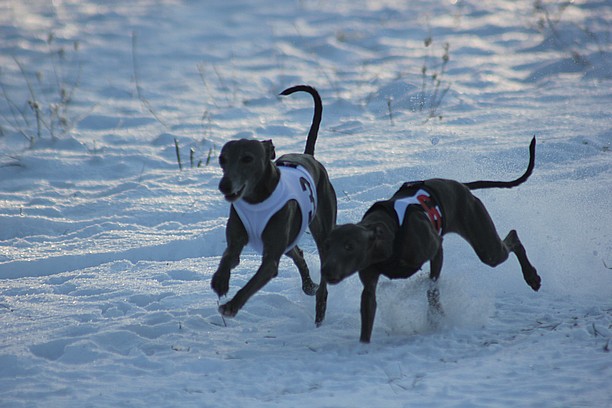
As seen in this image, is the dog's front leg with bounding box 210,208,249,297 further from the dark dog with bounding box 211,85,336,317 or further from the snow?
the snow

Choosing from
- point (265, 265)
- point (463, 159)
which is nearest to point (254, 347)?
point (265, 265)

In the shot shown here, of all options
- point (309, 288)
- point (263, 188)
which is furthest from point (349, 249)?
point (309, 288)

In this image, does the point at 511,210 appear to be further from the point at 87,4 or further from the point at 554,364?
the point at 87,4

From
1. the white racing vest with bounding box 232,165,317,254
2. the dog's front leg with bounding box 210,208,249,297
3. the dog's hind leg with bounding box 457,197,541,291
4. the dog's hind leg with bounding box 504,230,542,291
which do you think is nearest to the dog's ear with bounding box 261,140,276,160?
the white racing vest with bounding box 232,165,317,254

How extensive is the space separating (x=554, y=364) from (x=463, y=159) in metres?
3.81

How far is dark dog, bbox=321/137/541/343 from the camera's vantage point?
432cm

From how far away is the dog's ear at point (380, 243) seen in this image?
4395mm

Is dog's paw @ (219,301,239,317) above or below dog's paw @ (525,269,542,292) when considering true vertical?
below

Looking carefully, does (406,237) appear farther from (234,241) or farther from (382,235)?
(234,241)

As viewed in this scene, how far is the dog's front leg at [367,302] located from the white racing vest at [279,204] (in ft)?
1.79

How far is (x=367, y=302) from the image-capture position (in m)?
4.62

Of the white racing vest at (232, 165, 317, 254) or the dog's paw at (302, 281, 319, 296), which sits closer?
the white racing vest at (232, 165, 317, 254)

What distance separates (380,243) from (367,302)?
1.30ft

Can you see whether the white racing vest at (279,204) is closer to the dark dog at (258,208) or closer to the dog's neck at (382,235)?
the dark dog at (258,208)
